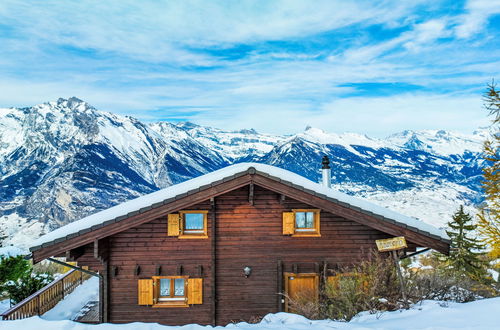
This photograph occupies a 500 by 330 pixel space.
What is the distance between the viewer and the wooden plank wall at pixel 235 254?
1176 centimetres

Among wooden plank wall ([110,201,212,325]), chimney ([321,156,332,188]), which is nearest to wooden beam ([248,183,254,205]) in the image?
wooden plank wall ([110,201,212,325])

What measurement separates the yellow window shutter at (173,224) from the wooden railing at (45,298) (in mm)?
4508

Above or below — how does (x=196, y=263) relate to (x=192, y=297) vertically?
above

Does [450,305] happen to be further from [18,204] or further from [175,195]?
[18,204]

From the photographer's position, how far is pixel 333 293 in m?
9.93

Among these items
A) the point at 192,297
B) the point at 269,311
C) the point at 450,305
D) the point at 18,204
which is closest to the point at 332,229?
the point at 269,311

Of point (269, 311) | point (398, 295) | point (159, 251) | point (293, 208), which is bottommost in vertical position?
point (269, 311)

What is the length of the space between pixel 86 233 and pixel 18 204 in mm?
220377

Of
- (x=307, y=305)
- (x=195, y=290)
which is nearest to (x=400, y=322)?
(x=307, y=305)

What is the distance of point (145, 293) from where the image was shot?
1167 centimetres

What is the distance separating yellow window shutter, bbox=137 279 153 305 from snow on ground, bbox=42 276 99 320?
267 centimetres

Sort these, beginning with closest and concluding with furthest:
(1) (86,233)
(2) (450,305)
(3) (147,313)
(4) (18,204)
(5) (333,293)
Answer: (2) (450,305) < (5) (333,293) < (1) (86,233) < (3) (147,313) < (4) (18,204)

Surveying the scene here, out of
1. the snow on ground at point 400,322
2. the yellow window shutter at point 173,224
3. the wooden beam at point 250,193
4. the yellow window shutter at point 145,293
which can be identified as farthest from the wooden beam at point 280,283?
the yellow window shutter at point 145,293

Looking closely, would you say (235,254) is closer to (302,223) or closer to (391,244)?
Result: (302,223)
